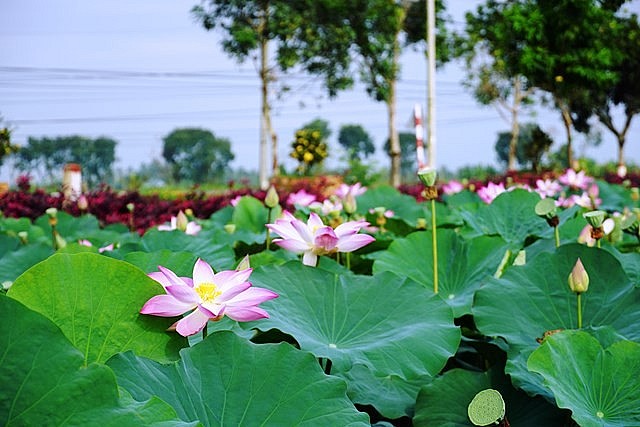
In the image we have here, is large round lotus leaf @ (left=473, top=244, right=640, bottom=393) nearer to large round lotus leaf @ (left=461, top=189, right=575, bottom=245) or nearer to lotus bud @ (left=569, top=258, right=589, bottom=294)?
lotus bud @ (left=569, top=258, right=589, bottom=294)

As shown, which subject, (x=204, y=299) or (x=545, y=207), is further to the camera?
(x=545, y=207)

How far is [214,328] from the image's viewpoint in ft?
2.64

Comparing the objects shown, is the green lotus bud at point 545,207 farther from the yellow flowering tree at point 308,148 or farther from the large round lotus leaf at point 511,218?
the yellow flowering tree at point 308,148

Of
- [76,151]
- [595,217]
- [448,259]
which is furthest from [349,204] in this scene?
[76,151]

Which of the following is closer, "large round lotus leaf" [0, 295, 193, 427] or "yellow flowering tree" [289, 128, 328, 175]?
"large round lotus leaf" [0, 295, 193, 427]

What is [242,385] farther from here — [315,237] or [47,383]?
[315,237]

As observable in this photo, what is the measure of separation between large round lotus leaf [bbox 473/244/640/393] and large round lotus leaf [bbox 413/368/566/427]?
7cm

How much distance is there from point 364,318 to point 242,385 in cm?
36

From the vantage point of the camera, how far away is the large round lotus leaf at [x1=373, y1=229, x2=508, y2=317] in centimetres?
127

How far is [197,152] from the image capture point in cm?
5341

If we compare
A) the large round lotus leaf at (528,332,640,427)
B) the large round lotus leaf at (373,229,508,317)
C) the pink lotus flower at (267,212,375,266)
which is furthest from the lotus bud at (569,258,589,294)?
the large round lotus leaf at (373,229,508,317)

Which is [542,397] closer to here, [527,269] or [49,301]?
[527,269]

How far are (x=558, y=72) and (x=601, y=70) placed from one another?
1.02 m

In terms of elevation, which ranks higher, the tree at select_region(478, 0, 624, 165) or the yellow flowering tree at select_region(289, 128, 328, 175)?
the tree at select_region(478, 0, 624, 165)
